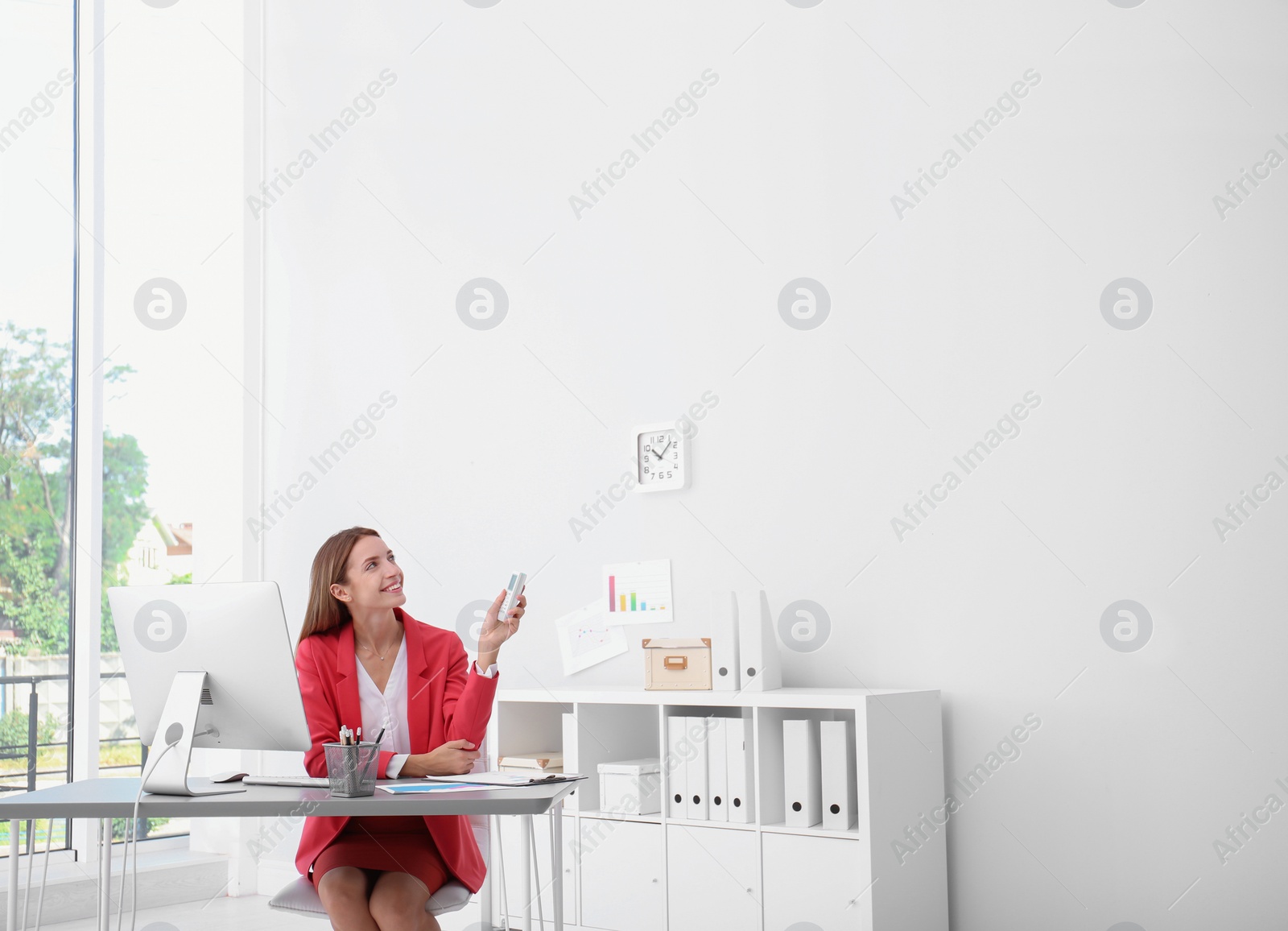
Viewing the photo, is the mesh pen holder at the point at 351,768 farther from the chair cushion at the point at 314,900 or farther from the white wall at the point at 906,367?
the white wall at the point at 906,367

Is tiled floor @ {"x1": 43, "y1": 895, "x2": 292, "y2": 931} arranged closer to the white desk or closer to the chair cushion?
the chair cushion

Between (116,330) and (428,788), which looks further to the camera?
(116,330)

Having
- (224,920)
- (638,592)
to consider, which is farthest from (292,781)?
(224,920)

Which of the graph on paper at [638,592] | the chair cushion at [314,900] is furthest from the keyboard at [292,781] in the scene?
the graph on paper at [638,592]

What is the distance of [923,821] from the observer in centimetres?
302

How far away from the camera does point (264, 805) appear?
202 cm

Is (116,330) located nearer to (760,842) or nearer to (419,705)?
(419,705)

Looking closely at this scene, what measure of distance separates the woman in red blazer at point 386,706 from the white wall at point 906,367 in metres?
1.24

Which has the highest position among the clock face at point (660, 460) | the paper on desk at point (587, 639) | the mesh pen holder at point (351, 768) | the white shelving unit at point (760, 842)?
the clock face at point (660, 460)

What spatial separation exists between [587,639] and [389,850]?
157 centimetres

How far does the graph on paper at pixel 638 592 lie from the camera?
372 centimetres

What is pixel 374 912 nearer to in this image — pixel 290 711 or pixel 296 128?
pixel 290 711

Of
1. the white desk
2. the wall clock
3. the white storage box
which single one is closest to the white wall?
the wall clock

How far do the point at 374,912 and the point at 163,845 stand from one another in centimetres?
295
